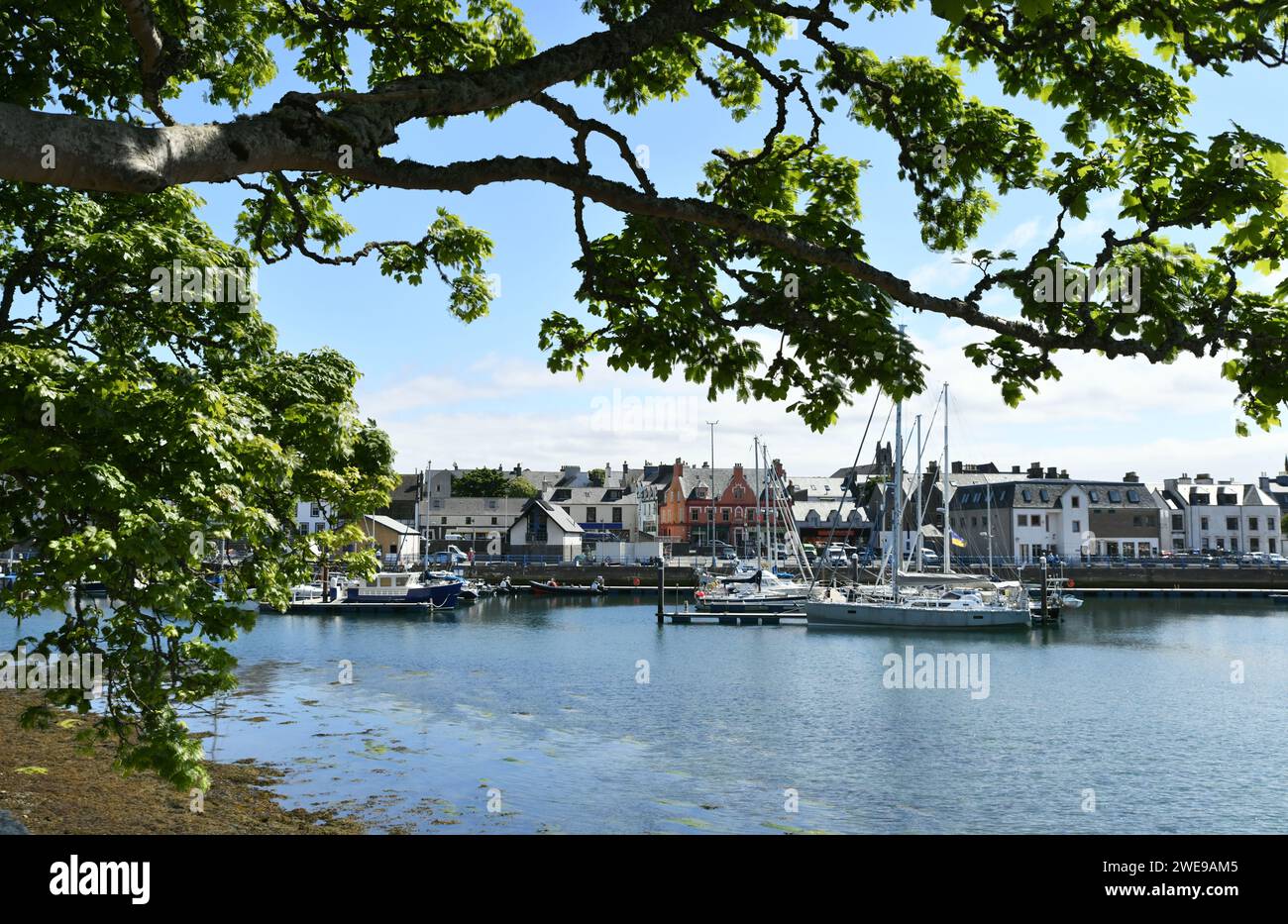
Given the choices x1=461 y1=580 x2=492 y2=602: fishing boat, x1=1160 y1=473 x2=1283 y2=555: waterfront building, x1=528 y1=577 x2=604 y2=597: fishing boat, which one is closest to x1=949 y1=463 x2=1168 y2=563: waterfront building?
x1=1160 y1=473 x2=1283 y2=555: waterfront building

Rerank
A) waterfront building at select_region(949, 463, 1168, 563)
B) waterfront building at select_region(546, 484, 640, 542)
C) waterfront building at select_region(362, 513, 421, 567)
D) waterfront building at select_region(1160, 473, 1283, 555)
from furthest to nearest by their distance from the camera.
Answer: waterfront building at select_region(546, 484, 640, 542) → waterfront building at select_region(1160, 473, 1283, 555) → waterfront building at select_region(949, 463, 1168, 563) → waterfront building at select_region(362, 513, 421, 567)

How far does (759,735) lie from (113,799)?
62.8 feet

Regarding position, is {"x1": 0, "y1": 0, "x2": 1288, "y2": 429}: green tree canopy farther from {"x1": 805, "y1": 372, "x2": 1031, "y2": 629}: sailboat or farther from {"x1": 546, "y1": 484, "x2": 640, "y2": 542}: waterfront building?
{"x1": 546, "y1": 484, "x2": 640, "y2": 542}: waterfront building

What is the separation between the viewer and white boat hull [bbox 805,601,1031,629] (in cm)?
6312

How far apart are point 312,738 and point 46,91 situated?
22322 mm

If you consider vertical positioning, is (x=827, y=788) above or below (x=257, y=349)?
below

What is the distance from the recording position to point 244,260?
1496cm

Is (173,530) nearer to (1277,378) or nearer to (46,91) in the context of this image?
(46,91)

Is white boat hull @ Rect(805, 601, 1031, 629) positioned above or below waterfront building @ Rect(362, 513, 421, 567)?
below

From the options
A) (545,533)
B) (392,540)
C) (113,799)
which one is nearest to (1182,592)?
(545,533)

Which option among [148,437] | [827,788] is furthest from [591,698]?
[148,437]

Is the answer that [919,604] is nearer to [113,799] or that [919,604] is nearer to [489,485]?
[113,799]

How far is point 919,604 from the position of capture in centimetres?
6381

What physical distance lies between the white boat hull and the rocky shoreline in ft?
155
